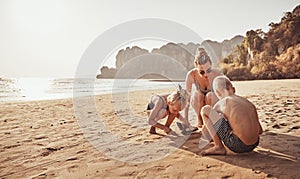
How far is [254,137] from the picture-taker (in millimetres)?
2373

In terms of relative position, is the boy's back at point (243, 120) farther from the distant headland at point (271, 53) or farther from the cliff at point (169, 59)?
the cliff at point (169, 59)

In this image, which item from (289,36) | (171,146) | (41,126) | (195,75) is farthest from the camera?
(289,36)

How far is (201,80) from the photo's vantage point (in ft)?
13.3

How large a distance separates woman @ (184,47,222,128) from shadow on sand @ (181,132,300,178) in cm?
96

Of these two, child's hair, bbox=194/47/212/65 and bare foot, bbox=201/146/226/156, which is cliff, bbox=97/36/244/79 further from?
bare foot, bbox=201/146/226/156

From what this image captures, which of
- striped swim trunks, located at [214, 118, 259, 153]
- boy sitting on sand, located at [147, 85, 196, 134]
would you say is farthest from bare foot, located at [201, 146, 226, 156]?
boy sitting on sand, located at [147, 85, 196, 134]

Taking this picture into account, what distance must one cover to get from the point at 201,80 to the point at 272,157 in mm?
1919

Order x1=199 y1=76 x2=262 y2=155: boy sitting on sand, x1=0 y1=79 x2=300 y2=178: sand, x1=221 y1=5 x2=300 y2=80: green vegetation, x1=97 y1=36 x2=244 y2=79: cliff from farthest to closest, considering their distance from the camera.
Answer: x1=97 y1=36 x2=244 y2=79: cliff → x1=221 y1=5 x2=300 y2=80: green vegetation → x1=199 y1=76 x2=262 y2=155: boy sitting on sand → x1=0 y1=79 x2=300 y2=178: sand

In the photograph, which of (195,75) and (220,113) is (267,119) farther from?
(220,113)

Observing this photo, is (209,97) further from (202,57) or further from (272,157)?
(272,157)

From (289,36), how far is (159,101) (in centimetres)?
3384

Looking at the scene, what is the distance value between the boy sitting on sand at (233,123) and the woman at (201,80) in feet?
3.97

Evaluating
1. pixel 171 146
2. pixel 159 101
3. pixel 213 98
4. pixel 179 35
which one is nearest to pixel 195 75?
pixel 213 98

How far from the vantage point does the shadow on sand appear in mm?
2123
